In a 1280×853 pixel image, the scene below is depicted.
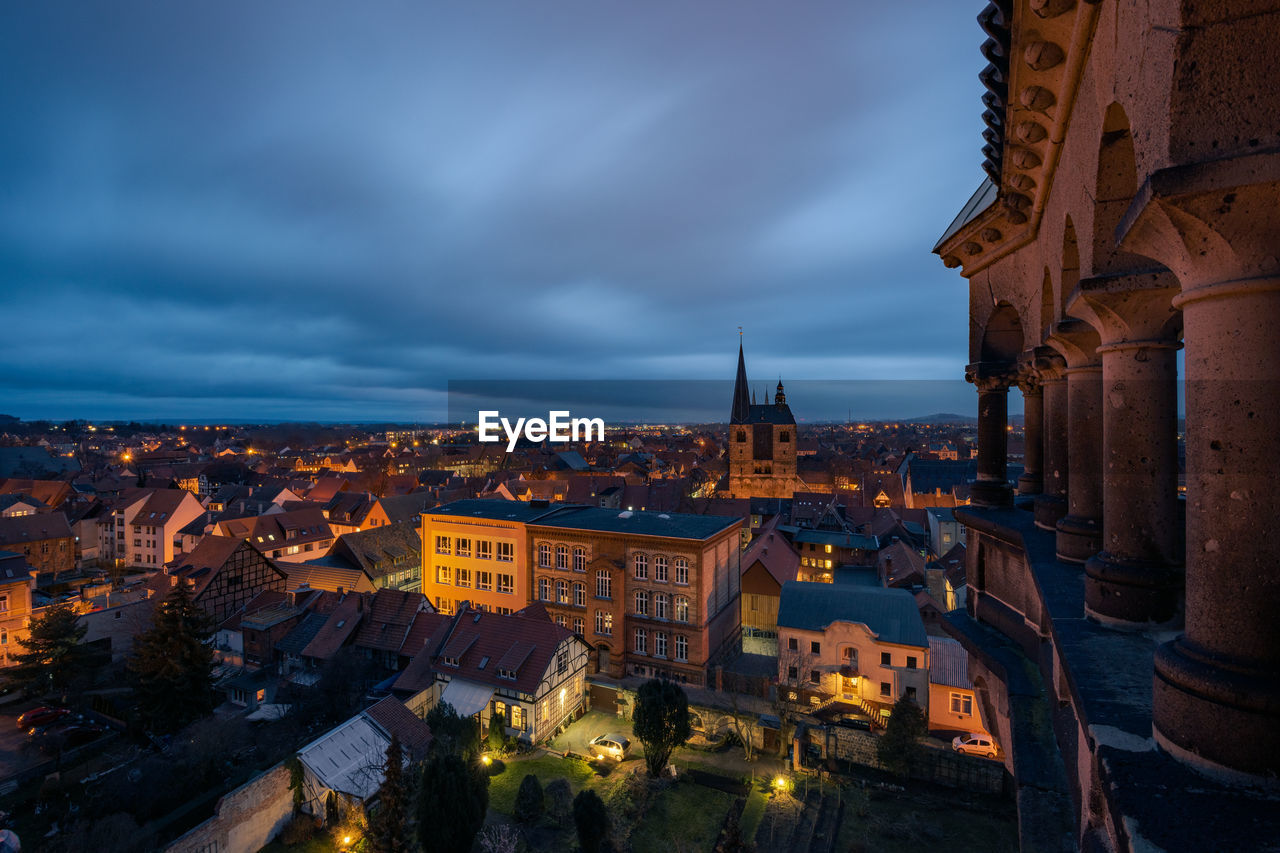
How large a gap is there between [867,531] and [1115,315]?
52.0 m

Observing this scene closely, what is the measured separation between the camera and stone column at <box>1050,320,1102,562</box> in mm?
5828

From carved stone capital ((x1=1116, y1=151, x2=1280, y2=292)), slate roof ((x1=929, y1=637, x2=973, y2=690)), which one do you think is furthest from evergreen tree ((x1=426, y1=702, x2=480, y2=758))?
carved stone capital ((x1=1116, y1=151, x2=1280, y2=292))

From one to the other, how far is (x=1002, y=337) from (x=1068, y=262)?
3.74 meters

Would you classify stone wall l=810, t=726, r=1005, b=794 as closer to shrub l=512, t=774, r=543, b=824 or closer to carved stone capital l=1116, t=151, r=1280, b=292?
shrub l=512, t=774, r=543, b=824

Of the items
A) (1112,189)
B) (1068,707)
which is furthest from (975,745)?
(1112,189)

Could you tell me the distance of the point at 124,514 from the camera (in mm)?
53812

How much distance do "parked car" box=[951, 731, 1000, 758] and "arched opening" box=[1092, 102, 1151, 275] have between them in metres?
23.3

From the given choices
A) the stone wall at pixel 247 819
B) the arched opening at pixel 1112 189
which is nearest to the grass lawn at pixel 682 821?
the stone wall at pixel 247 819

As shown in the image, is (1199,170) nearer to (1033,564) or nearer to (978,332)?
(1033,564)

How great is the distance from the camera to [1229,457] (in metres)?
2.58

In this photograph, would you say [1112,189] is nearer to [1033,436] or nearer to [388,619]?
[1033,436]

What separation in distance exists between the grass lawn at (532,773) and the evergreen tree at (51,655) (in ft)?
76.8

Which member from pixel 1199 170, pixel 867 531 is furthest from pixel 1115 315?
pixel 867 531

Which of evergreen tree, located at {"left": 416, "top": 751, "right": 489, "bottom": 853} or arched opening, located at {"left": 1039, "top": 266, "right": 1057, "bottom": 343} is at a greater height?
arched opening, located at {"left": 1039, "top": 266, "right": 1057, "bottom": 343}
